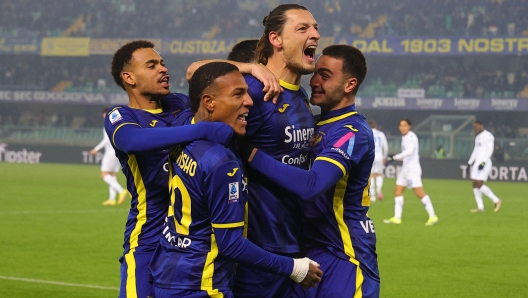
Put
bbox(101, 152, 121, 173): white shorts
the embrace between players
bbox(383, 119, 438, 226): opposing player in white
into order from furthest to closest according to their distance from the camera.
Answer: bbox(101, 152, 121, 173): white shorts
bbox(383, 119, 438, 226): opposing player in white
the embrace between players

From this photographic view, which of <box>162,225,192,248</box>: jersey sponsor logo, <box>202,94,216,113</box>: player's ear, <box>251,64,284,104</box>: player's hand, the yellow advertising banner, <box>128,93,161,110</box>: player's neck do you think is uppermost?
the yellow advertising banner

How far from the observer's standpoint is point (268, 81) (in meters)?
4.38

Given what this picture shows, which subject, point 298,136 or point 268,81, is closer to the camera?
point 268,81

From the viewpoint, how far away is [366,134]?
475 cm

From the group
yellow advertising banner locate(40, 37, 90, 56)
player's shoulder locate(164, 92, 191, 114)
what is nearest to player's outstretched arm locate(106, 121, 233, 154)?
player's shoulder locate(164, 92, 191, 114)

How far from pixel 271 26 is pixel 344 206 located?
113cm

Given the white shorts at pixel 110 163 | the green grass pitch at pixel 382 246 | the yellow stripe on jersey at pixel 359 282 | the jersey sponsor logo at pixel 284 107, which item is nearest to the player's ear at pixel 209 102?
the jersey sponsor logo at pixel 284 107

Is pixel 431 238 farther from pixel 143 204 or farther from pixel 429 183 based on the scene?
pixel 429 183

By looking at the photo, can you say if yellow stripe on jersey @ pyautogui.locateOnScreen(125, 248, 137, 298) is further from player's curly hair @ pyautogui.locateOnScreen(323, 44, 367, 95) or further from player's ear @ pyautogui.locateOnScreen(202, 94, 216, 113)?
player's curly hair @ pyautogui.locateOnScreen(323, 44, 367, 95)

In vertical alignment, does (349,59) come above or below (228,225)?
above

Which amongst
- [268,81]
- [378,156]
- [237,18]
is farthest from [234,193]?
[237,18]

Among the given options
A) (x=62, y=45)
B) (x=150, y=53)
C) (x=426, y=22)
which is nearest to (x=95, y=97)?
(x=62, y=45)

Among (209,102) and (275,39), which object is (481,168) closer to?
(275,39)

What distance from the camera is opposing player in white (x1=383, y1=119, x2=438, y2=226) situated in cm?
1720
